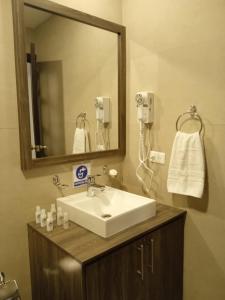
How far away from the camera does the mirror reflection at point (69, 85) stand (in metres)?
1.48

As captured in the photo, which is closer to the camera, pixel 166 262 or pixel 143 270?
pixel 143 270

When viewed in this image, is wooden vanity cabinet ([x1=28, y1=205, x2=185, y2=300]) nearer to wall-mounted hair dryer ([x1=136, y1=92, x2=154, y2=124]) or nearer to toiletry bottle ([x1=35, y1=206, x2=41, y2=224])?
toiletry bottle ([x1=35, y1=206, x2=41, y2=224])

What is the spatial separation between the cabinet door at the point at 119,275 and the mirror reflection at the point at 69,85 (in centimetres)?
73

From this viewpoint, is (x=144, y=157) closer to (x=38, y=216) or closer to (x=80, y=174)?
(x=80, y=174)

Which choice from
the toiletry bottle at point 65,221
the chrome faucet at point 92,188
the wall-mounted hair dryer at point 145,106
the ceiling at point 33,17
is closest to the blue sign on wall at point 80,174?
the chrome faucet at point 92,188

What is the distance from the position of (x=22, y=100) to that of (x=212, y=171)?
1.21 m

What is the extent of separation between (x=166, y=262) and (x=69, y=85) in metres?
1.35

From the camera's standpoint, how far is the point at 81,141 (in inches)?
69.3

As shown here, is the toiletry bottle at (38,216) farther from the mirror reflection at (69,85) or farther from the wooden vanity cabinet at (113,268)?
the mirror reflection at (69,85)

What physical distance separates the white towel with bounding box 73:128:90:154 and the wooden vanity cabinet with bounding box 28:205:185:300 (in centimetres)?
58

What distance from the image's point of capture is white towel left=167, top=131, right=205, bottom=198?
1.47 m

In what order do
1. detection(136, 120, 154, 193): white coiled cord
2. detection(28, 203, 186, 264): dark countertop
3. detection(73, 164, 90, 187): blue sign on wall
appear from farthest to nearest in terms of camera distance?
detection(136, 120, 154, 193): white coiled cord < detection(73, 164, 90, 187): blue sign on wall < detection(28, 203, 186, 264): dark countertop

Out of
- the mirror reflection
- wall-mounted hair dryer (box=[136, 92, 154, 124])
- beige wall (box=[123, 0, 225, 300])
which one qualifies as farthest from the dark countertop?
wall-mounted hair dryer (box=[136, 92, 154, 124])

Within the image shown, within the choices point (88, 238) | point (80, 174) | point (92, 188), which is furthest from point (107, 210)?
point (88, 238)
